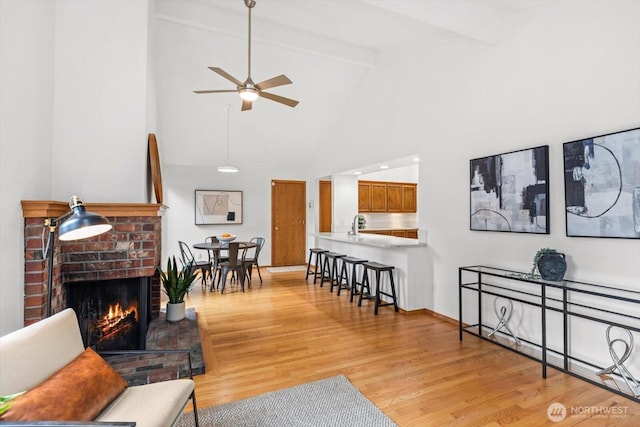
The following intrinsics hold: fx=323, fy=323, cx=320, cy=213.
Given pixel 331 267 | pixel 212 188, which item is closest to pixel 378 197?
pixel 331 267

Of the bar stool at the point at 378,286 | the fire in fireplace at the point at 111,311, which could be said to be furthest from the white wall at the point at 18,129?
the bar stool at the point at 378,286

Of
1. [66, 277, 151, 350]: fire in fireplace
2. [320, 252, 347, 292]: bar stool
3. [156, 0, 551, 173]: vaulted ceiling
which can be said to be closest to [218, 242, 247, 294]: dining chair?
[320, 252, 347, 292]: bar stool

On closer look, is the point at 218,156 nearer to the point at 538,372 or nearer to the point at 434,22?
the point at 434,22

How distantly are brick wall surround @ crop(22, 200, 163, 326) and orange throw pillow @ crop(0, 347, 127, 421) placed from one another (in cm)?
83

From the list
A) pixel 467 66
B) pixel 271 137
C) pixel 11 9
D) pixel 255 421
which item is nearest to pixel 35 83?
pixel 11 9

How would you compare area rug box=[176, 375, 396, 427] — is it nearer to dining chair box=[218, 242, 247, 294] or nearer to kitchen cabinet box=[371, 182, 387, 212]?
dining chair box=[218, 242, 247, 294]

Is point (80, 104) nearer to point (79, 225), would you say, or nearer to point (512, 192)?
point (79, 225)

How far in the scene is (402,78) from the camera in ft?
15.4

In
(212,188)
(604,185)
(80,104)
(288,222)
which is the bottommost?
(288,222)

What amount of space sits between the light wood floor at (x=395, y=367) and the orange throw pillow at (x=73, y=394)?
2.92 ft

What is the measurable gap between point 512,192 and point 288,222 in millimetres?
5496

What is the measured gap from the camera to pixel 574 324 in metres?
2.69

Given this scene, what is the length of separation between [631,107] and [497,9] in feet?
5.28

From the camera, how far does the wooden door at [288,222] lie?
779 centimetres
